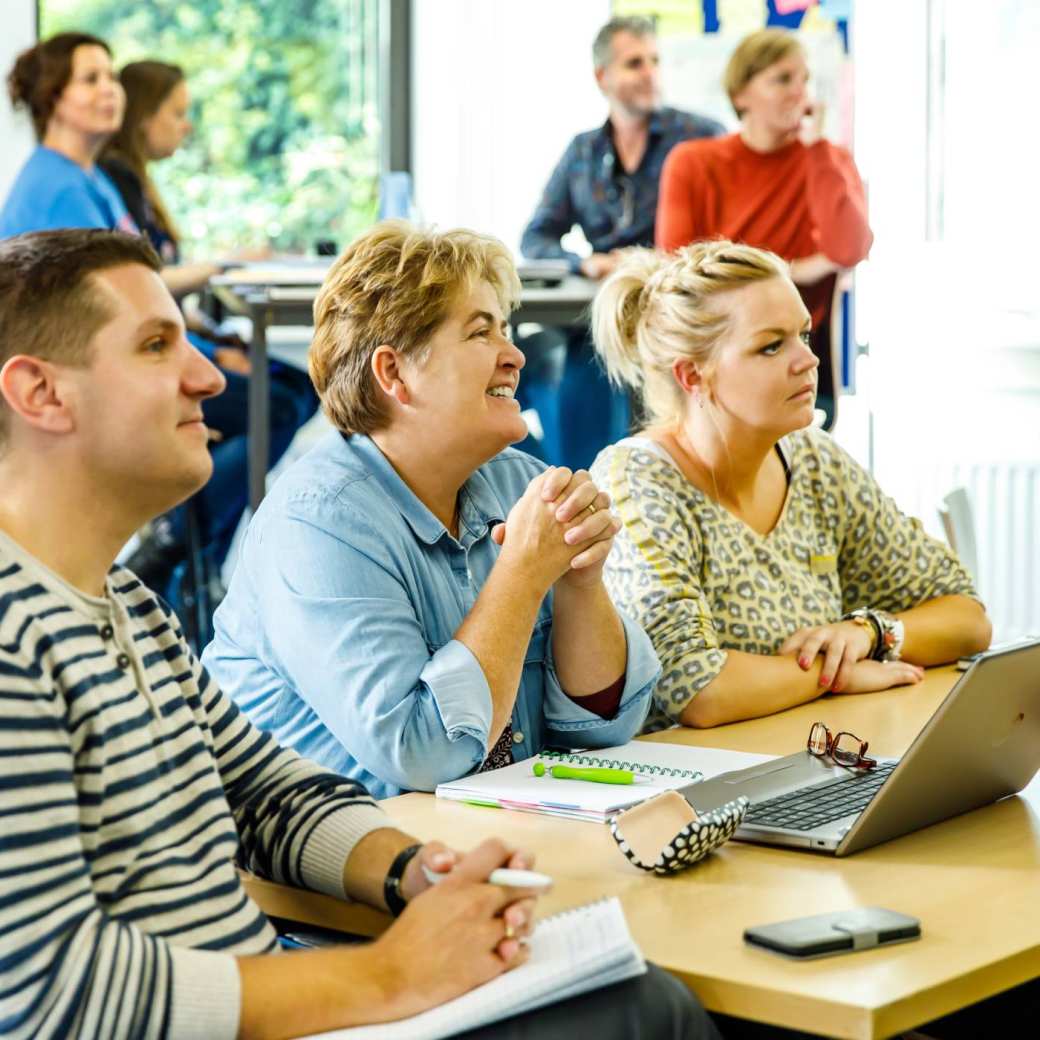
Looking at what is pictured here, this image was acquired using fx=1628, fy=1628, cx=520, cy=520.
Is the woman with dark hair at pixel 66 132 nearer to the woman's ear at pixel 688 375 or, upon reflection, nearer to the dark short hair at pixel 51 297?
the woman's ear at pixel 688 375

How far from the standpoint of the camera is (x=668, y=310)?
92.7 inches

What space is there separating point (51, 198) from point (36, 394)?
3.07 m

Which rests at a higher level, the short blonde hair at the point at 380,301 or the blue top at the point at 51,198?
the blue top at the point at 51,198

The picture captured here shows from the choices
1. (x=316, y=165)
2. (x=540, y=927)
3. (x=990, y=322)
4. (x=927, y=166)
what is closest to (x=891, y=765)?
(x=540, y=927)

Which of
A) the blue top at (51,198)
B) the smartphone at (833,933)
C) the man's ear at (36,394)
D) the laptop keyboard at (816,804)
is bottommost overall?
the laptop keyboard at (816,804)

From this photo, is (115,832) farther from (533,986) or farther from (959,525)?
(959,525)

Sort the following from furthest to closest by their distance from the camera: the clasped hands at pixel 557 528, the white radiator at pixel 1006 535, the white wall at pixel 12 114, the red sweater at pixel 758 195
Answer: the white wall at pixel 12 114, the white radiator at pixel 1006 535, the red sweater at pixel 758 195, the clasped hands at pixel 557 528

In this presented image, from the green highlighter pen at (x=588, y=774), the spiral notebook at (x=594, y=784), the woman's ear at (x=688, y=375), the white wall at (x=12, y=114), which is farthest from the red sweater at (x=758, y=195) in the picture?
the green highlighter pen at (x=588, y=774)

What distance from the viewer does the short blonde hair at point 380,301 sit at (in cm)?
184

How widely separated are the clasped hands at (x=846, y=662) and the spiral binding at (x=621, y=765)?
0.46 m

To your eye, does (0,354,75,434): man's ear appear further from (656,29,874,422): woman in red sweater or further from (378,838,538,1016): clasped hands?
(656,29,874,422): woman in red sweater

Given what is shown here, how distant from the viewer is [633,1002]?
1.10 m

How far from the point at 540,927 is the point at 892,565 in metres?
1.35

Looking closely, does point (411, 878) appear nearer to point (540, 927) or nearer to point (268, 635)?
point (540, 927)
